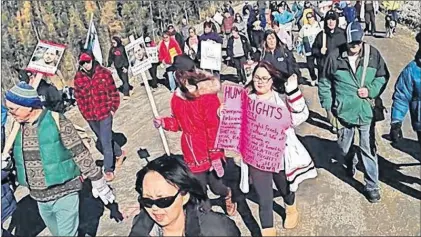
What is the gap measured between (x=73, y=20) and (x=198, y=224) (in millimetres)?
45584

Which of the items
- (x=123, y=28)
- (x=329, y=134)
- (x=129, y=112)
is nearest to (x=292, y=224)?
(x=329, y=134)

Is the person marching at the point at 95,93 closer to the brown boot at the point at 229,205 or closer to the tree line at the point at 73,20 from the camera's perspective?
the brown boot at the point at 229,205

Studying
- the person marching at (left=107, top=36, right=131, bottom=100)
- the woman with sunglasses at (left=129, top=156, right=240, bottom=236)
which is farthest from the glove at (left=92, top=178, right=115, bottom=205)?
the person marching at (left=107, top=36, right=131, bottom=100)

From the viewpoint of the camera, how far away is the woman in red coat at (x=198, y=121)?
218 inches

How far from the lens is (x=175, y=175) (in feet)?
10.1

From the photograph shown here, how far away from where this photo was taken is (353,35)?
596 cm

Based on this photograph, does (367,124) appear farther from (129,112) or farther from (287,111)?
(129,112)

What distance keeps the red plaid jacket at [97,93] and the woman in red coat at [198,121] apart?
5.30 ft

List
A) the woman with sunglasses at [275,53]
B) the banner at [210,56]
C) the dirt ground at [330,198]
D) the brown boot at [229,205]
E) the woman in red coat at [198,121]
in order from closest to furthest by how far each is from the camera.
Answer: the woman in red coat at [198,121] → the dirt ground at [330,198] → the brown boot at [229,205] → the woman with sunglasses at [275,53] → the banner at [210,56]

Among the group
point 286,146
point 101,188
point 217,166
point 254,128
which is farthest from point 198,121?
point 101,188

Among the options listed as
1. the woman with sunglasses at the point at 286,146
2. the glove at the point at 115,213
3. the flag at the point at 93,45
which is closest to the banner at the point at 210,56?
the flag at the point at 93,45

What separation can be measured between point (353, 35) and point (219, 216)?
333 cm

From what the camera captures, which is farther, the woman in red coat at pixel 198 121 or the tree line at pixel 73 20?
the tree line at pixel 73 20

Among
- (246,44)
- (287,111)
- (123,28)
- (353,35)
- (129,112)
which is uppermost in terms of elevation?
(353,35)
